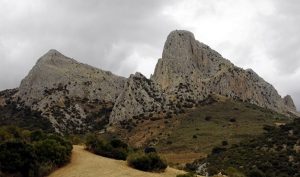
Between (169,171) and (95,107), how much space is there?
124278mm

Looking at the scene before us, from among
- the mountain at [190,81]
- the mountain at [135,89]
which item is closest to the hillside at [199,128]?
the mountain at [190,81]

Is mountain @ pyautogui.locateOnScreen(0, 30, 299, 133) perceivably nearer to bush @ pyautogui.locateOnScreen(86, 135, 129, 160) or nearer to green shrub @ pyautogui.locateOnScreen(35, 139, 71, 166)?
bush @ pyautogui.locateOnScreen(86, 135, 129, 160)

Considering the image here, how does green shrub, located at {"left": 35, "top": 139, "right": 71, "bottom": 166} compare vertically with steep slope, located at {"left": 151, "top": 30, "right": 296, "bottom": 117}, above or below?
below

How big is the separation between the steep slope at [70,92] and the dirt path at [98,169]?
100475 millimetres

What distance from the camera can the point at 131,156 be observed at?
52500mm

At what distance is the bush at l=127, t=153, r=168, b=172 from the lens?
50938 millimetres

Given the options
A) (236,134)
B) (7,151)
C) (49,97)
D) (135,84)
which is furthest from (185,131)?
(7,151)

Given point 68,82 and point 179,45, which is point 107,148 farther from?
point 179,45

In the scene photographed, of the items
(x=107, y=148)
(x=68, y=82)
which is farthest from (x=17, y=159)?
(x=68, y=82)

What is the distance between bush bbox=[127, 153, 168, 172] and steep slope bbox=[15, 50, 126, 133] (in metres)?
103

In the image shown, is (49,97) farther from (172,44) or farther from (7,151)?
(7,151)

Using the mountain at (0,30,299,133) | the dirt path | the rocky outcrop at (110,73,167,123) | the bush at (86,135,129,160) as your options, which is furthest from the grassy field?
the dirt path

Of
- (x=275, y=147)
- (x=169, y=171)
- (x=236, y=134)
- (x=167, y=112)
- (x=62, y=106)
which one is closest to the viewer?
(x=169, y=171)

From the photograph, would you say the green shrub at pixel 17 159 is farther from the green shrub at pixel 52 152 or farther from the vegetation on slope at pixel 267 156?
the vegetation on slope at pixel 267 156
